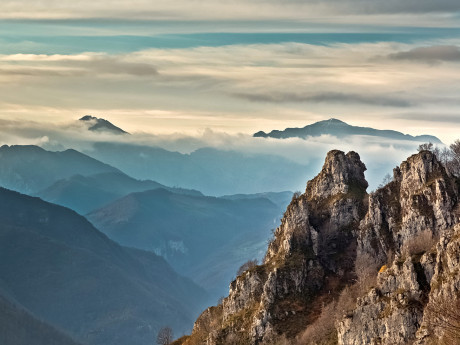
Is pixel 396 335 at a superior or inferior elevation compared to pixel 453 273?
inferior

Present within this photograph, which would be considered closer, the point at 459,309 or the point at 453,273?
the point at 459,309

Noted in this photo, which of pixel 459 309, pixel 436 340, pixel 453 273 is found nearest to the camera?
pixel 459 309

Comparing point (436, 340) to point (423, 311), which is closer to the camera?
point (436, 340)

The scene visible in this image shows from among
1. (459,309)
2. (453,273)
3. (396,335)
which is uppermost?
(459,309)

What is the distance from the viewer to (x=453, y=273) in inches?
7613

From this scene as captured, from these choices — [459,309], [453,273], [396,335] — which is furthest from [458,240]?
[459,309]

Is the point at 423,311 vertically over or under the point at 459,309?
under

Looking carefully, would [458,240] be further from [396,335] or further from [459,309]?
[459,309]

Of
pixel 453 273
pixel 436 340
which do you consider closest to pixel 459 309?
pixel 436 340

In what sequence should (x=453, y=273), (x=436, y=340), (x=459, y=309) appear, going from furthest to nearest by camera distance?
(x=453, y=273) → (x=436, y=340) → (x=459, y=309)

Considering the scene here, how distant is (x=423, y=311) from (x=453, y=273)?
34.6ft

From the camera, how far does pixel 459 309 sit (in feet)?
413

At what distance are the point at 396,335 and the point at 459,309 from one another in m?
75.8

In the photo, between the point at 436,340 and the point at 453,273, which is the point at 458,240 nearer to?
the point at 453,273
